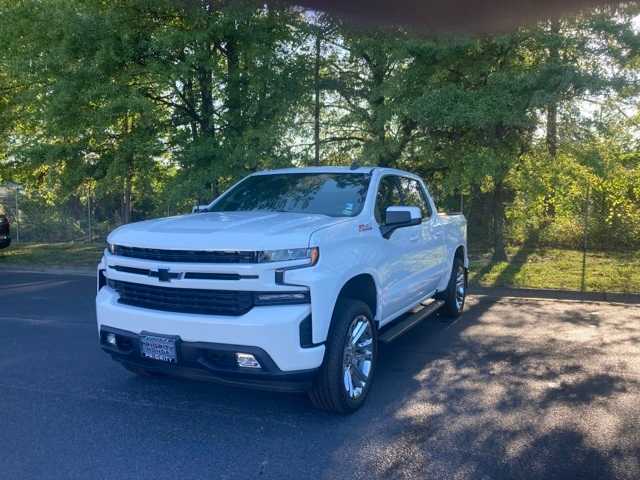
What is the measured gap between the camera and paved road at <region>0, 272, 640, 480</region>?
11.8 feet

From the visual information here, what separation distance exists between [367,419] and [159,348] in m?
1.67

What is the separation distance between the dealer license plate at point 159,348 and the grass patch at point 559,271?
24.6ft

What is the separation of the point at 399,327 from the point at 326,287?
5.81 feet

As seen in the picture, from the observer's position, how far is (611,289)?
31.9 feet

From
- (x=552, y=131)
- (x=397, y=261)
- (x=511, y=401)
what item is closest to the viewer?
(x=511, y=401)

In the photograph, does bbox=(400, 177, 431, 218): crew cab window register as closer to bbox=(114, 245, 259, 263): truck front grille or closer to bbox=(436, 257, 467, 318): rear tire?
bbox=(436, 257, 467, 318): rear tire

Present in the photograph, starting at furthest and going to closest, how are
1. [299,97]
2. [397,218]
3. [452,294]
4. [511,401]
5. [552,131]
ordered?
1. [299,97]
2. [552,131]
3. [452,294]
4. [397,218]
5. [511,401]

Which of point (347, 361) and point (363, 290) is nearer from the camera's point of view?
point (347, 361)

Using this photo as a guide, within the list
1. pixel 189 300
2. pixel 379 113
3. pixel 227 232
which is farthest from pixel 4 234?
pixel 227 232

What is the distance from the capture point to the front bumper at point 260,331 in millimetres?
3758

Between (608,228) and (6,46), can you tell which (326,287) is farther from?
(608,228)

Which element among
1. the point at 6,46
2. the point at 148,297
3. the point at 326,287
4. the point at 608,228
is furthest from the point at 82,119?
the point at 608,228

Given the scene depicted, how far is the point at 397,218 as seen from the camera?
16.2ft

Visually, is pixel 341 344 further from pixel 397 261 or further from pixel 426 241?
pixel 426 241
